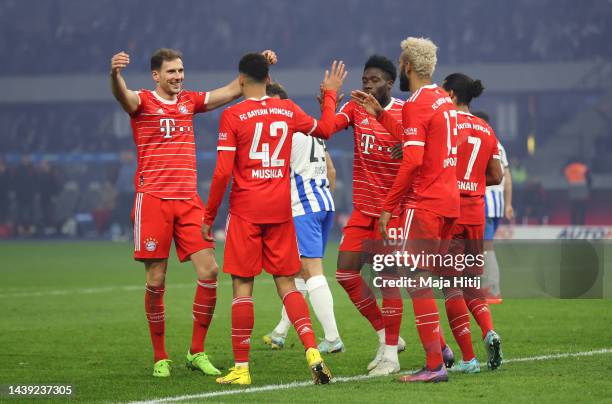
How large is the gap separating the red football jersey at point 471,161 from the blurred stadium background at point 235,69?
2540 cm

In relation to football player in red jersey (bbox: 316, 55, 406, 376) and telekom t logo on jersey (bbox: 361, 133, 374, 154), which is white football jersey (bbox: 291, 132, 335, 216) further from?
telekom t logo on jersey (bbox: 361, 133, 374, 154)

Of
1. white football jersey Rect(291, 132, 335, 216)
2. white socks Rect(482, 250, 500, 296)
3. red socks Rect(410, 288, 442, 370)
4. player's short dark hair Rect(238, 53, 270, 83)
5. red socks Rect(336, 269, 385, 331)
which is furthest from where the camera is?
white socks Rect(482, 250, 500, 296)

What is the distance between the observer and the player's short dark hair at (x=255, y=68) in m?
7.75

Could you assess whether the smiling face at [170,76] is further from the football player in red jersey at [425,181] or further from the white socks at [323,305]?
the white socks at [323,305]

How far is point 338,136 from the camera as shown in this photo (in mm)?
40406

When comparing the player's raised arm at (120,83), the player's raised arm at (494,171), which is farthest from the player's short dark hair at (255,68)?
the player's raised arm at (494,171)

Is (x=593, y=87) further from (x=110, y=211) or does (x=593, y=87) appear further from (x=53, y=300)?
(x=53, y=300)

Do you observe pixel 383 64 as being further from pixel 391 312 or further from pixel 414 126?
pixel 391 312

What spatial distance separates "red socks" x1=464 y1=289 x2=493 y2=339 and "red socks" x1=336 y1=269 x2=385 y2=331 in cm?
75

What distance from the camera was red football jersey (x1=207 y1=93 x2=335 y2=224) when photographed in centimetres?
766

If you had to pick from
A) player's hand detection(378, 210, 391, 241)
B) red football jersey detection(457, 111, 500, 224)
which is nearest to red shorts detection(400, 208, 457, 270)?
player's hand detection(378, 210, 391, 241)

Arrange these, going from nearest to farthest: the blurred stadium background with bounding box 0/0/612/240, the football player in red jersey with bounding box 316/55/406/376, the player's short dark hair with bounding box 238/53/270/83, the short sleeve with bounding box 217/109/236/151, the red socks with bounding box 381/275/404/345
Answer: the short sleeve with bounding box 217/109/236/151 < the player's short dark hair with bounding box 238/53/270/83 < the red socks with bounding box 381/275/404/345 < the football player in red jersey with bounding box 316/55/406/376 < the blurred stadium background with bounding box 0/0/612/240

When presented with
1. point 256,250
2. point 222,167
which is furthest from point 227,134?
point 256,250

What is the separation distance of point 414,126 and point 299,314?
1447 millimetres
